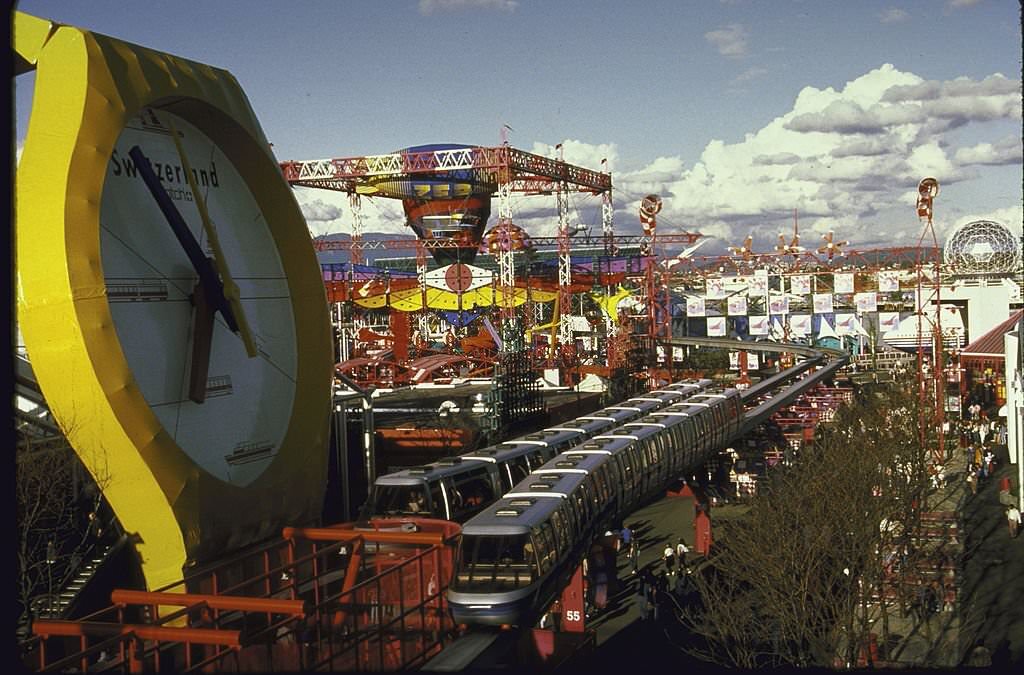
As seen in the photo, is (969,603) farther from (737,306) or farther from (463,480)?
(737,306)

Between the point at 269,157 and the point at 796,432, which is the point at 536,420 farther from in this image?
the point at 269,157

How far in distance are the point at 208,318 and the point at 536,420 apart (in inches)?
856

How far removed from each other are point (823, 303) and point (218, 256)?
60.9 metres

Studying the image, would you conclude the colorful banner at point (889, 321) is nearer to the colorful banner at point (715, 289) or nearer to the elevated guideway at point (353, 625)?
the colorful banner at point (715, 289)

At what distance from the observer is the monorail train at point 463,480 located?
19.1m

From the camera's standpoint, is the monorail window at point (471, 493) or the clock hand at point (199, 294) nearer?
the clock hand at point (199, 294)

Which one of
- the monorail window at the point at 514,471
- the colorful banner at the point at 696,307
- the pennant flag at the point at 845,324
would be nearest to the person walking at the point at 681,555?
the monorail window at the point at 514,471

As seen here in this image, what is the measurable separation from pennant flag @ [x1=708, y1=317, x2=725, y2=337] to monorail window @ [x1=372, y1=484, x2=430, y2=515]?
5308cm

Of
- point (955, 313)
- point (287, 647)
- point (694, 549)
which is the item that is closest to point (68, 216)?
point (287, 647)

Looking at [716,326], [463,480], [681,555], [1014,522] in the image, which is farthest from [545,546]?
[716,326]

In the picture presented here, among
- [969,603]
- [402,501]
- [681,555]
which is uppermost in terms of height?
[402,501]

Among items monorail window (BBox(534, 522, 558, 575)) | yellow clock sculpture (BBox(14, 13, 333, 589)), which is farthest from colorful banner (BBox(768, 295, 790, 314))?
monorail window (BBox(534, 522, 558, 575))

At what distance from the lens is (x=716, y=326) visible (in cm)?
7088

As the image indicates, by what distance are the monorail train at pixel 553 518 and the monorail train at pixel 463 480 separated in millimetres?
1144
